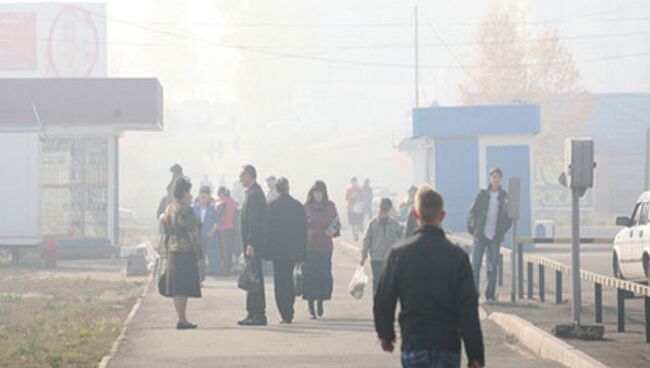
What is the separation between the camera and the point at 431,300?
8.84 m

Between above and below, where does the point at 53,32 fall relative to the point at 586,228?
above

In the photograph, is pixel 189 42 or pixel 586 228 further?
pixel 189 42

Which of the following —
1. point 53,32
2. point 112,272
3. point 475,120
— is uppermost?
point 53,32

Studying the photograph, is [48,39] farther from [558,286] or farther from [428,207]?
[428,207]

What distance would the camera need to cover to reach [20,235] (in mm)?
34938

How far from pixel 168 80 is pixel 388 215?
174 metres

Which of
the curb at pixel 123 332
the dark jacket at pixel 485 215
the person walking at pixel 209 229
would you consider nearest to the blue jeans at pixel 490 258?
the dark jacket at pixel 485 215

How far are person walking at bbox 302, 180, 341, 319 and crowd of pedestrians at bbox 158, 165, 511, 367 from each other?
0.01m

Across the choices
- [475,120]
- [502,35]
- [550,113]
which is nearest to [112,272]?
Result: [475,120]

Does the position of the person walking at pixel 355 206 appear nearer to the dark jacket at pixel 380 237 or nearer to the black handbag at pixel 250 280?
the dark jacket at pixel 380 237

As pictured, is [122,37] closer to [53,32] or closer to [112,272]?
[53,32]

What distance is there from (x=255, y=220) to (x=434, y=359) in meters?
10.5

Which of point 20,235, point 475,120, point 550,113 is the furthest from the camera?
point 550,113

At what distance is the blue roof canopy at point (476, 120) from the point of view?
133 feet
